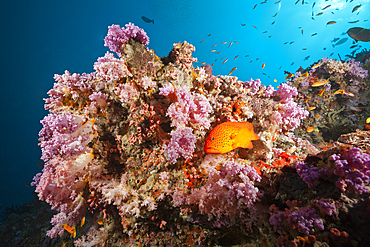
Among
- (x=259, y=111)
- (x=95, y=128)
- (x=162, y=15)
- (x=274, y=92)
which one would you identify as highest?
(x=162, y=15)

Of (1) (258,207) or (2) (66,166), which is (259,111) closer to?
(1) (258,207)

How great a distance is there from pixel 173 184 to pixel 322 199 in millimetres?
2394

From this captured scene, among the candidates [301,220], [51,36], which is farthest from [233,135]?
[51,36]

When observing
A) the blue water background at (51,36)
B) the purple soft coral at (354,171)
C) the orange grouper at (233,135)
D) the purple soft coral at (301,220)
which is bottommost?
the purple soft coral at (301,220)

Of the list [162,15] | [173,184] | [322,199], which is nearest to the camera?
[322,199]

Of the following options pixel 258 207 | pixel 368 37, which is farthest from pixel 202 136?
pixel 368 37

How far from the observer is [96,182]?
3570mm

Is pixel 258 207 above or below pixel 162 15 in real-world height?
below

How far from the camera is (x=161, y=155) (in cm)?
332

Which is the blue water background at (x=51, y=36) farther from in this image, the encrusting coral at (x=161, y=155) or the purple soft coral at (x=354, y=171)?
the purple soft coral at (x=354, y=171)

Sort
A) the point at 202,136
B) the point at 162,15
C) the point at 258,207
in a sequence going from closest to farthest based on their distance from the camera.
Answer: the point at 258,207 → the point at 202,136 → the point at 162,15

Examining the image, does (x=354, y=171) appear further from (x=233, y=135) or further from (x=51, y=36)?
(x=51, y=36)

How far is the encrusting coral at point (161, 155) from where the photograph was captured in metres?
2.30

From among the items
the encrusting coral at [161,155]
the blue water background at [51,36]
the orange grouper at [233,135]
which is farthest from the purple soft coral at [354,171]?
the blue water background at [51,36]
